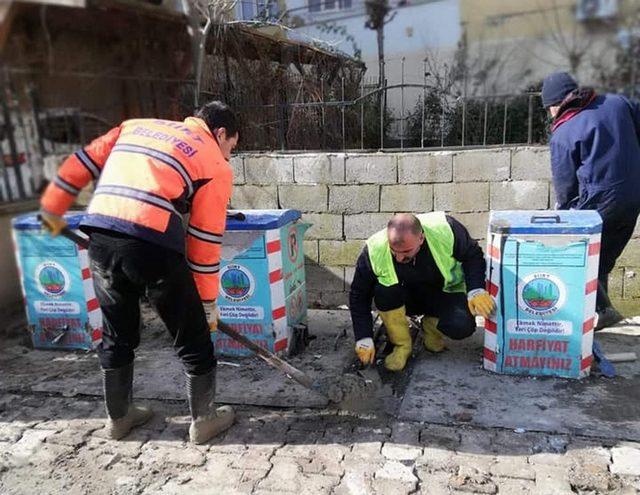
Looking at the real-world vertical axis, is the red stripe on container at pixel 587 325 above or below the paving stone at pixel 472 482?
above

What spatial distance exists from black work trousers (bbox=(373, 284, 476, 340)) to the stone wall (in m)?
0.92

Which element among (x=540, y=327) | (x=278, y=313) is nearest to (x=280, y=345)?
(x=278, y=313)

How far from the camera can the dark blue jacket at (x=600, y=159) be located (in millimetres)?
2654

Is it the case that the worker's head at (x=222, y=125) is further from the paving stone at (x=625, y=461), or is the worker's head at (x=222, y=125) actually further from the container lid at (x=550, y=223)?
the paving stone at (x=625, y=461)

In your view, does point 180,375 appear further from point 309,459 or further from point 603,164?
point 603,164

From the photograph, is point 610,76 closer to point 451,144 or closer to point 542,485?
point 542,485

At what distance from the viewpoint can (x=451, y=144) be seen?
146 inches

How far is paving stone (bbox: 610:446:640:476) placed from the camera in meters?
2.15

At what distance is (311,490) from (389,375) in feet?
3.73

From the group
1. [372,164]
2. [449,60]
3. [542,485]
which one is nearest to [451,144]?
[372,164]

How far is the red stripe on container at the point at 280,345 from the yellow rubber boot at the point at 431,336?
0.94m

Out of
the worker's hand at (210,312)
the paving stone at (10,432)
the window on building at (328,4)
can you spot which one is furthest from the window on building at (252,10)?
the paving stone at (10,432)

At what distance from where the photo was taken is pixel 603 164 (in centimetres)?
280

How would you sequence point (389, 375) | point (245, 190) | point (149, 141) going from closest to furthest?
point (149, 141) → point (389, 375) → point (245, 190)
